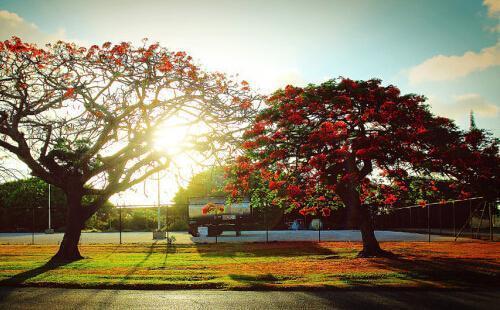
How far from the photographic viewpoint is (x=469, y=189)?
16.1 meters

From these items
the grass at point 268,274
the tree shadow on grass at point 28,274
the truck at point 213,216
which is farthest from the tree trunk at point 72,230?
the truck at point 213,216

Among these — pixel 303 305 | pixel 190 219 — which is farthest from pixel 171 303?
pixel 190 219

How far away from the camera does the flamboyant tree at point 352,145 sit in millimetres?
14055

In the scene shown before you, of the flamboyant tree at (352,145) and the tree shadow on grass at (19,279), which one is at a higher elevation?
the flamboyant tree at (352,145)

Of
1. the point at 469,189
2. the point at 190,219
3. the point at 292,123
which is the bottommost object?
the point at 190,219

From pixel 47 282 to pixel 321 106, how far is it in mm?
10072

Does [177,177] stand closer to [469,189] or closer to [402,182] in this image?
[402,182]

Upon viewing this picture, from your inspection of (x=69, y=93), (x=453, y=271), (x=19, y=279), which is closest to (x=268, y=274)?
(x=453, y=271)

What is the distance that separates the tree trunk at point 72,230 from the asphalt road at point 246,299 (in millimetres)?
6896

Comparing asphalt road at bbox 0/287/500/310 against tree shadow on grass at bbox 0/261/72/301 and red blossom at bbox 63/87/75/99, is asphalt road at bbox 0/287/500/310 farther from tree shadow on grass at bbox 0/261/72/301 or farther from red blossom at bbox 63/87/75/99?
red blossom at bbox 63/87/75/99

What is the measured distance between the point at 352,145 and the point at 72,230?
1123 centimetres

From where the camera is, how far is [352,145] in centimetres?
1497

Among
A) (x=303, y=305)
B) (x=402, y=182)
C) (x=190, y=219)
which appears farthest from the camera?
(x=190, y=219)

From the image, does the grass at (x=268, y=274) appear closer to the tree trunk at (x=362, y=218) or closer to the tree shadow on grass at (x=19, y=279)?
the tree shadow on grass at (x=19, y=279)
